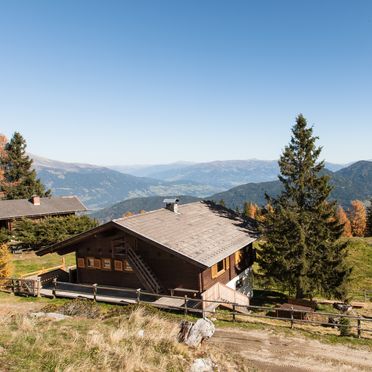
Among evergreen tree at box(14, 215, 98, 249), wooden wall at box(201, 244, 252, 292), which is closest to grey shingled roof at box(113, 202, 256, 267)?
wooden wall at box(201, 244, 252, 292)

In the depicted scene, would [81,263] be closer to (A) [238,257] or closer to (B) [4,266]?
(B) [4,266]

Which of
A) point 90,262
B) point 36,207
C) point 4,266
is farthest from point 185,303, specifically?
point 36,207

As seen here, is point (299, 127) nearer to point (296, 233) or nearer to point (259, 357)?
point (296, 233)

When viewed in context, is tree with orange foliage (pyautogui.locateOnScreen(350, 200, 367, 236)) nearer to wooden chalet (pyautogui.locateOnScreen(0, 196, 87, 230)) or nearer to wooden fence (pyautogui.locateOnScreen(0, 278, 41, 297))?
wooden chalet (pyautogui.locateOnScreen(0, 196, 87, 230))

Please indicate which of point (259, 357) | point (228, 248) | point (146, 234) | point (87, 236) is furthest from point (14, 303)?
point (259, 357)

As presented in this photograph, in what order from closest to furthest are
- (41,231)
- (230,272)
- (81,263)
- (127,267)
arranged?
(127,267) < (81,263) < (230,272) < (41,231)

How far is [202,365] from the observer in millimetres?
11953

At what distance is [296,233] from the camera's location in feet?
88.6

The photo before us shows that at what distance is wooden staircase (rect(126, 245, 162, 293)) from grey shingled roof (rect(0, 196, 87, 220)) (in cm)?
3669

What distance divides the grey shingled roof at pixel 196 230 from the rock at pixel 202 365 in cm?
837

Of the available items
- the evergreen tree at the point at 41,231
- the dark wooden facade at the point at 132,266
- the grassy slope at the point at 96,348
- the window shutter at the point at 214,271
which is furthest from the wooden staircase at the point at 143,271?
the evergreen tree at the point at 41,231

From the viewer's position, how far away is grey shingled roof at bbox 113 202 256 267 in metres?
22.4

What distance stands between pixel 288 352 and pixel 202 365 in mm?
5323

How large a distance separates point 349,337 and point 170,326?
9209 millimetres
